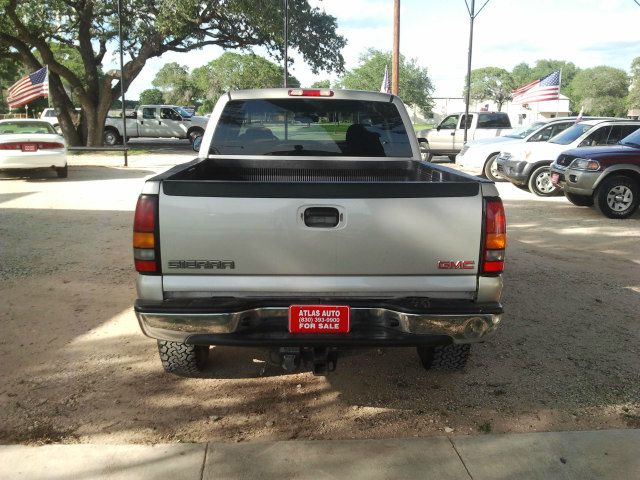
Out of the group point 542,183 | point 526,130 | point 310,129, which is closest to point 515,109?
point 526,130

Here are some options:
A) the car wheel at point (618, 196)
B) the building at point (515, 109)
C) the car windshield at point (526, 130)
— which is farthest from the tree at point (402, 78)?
the car wheel at point (618, 196)

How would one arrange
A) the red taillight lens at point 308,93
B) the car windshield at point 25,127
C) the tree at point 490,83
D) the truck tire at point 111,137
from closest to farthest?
the red taillight lens at point 308,93
the car windshield at point 25,127
the truck tire at point 111,137
the tree at point 490,83

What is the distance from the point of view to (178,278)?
3104mm

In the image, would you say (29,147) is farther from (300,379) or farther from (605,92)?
(605,92)

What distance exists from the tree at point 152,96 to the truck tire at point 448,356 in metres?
110

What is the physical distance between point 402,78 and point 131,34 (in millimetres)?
42345

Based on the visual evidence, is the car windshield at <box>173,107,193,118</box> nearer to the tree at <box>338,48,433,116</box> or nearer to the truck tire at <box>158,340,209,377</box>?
the truck tire at <box>158,340,209,377</box>

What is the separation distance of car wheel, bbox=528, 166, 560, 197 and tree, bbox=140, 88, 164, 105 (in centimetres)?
10220

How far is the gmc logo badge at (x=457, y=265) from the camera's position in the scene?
10.3 ft

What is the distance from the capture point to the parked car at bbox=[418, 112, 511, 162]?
20.1 metres

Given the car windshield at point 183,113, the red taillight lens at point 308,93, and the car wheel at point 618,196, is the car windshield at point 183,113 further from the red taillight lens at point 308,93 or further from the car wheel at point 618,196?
the red taillight lens at point 308,93

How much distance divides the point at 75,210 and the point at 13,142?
14.3 feet

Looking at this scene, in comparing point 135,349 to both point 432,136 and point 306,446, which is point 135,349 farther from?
point 432,136

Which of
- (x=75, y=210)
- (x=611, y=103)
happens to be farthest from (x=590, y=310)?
(x=611, y=103)
